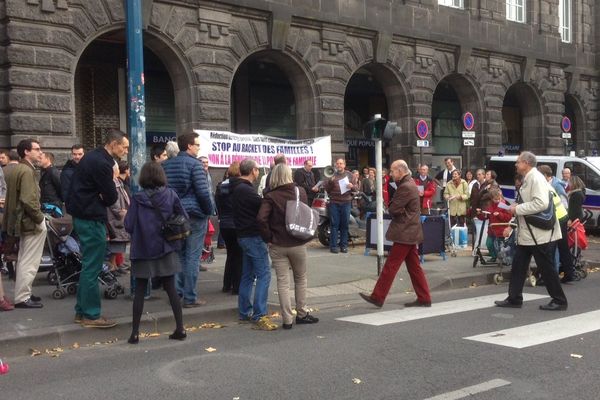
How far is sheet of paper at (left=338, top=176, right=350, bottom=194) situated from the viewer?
12703 mm

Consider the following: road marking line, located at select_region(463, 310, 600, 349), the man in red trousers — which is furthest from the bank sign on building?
road marking line, located at select_region(463, 310, 600, 349)

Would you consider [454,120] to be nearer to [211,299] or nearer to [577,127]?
[577,127]

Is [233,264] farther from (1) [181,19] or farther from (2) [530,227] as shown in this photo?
(1) [181,19]

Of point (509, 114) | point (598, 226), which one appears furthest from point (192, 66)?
point (509, 114)

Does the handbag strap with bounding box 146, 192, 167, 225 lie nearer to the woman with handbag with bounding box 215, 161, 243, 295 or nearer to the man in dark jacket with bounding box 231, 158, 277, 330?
the man in dark jacket with bounding box 231, 158, 277, 330

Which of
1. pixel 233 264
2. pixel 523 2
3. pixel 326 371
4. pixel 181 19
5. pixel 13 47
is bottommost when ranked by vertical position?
pixel 326 371

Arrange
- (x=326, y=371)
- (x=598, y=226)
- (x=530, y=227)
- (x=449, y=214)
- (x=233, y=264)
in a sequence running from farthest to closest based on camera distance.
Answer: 1. (x=598, y=226)
2. (x=449, y=214)
3. (x=233, y=264)
4. (x=530, y=227)
5. (x=326, y=371)

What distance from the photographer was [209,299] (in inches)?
328

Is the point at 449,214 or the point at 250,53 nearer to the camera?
the point at 449,214

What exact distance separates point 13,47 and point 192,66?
13.0ft

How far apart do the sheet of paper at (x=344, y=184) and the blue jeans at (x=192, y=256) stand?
525cm

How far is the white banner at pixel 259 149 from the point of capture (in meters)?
15.1

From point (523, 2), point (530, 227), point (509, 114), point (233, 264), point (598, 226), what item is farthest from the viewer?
point (509, 114)

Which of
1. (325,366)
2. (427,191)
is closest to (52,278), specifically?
(325,366)
